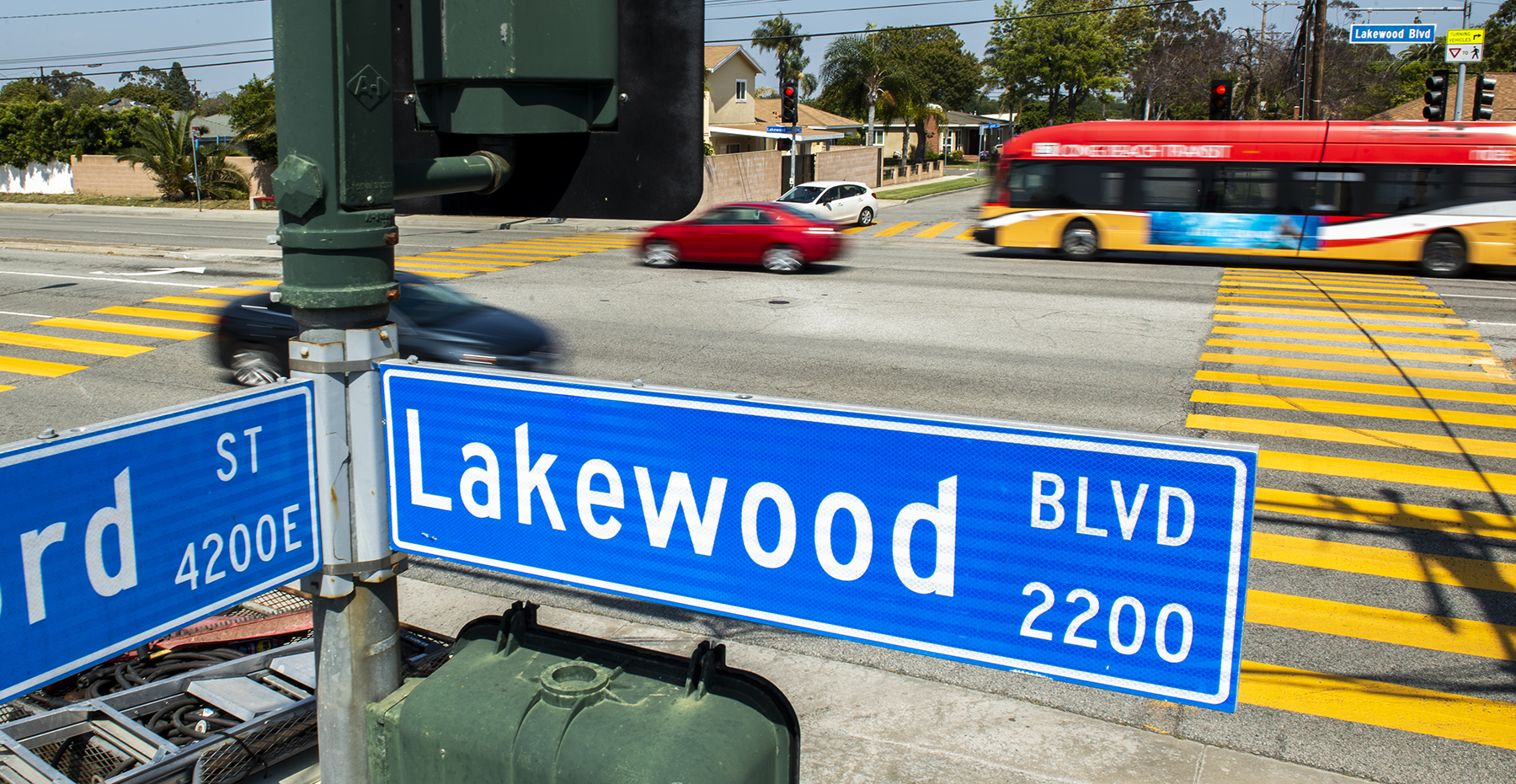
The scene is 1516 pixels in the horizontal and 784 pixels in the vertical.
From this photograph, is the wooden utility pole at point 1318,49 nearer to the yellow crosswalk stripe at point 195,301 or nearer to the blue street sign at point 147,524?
the yellow crosswalk stripe at point 195,301

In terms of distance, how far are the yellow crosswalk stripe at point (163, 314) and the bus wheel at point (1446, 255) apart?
21838mm

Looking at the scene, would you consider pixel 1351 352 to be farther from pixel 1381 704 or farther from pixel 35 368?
pixel 35 368

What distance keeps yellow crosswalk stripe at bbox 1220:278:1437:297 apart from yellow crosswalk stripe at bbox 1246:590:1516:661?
14265 mm

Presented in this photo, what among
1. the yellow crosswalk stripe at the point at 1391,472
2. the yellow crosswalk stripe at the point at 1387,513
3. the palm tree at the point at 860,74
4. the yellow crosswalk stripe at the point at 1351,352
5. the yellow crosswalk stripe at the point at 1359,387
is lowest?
the yellow crosswalk stripe at the point at 1387,513

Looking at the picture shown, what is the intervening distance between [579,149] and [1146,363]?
11.2m

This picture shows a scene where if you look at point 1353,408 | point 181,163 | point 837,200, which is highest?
point 181,163

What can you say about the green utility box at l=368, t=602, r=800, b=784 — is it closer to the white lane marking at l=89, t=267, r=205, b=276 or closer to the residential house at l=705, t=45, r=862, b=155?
the white lane marking at l=89, t=267, r=205, b=276

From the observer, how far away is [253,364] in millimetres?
11125

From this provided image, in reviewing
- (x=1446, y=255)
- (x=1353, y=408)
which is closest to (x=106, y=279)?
(x=1353, y=408)

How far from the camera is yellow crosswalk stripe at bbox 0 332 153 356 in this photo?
529 inches

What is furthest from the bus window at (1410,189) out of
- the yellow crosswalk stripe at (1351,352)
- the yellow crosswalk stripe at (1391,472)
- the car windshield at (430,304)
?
the car windshield at (430,304)

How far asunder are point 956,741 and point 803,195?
86.9 feet

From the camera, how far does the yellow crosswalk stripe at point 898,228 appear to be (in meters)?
29.2

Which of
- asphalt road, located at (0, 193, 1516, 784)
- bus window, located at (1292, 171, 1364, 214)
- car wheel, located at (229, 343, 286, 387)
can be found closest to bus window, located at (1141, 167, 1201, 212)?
asphalt road, located at (0, 193, 1516, 784)
